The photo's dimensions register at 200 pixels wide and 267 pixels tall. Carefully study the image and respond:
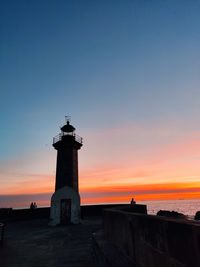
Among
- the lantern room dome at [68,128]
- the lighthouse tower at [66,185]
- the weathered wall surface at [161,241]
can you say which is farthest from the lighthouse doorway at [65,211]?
the weathered wall surface at [161,241]

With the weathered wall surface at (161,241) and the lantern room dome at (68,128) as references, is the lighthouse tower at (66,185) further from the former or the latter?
the weathered wall surface at (161,241)

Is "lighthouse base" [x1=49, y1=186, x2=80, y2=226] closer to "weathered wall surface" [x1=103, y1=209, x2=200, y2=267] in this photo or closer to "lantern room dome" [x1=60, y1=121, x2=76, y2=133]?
"lantern room dome" [x1=60, y1=121, x2=76, y2=133]

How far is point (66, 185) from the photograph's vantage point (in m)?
22.7

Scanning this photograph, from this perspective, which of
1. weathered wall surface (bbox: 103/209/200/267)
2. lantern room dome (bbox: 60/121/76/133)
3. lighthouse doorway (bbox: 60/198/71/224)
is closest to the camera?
weathered wall surface (bbox: 103/209/200/267)

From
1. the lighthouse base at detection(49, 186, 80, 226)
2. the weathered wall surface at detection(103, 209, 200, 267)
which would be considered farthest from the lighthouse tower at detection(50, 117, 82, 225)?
the weathered wall surface at detection(103, 209, 200, 267)

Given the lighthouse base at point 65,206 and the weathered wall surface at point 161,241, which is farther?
the lighthouse base at point 65,206

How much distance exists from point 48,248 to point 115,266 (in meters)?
7.01

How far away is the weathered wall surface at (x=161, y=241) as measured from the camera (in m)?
2.57

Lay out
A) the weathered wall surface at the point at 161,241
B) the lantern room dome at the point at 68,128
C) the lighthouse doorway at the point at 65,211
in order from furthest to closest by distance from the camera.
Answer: the lantern room dome at the point at 68,128 < the lighthouse doorway at the point at 65,211 < the weathered wall surface at the point at 161,241

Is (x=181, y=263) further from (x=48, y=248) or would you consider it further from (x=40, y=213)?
(x=40, y=213)

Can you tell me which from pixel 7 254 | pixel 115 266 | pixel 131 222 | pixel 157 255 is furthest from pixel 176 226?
pixel 7 254

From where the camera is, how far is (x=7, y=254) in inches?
391

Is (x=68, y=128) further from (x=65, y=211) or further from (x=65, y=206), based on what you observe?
(x=65, y=211)

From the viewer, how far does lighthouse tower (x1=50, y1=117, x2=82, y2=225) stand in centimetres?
2233
